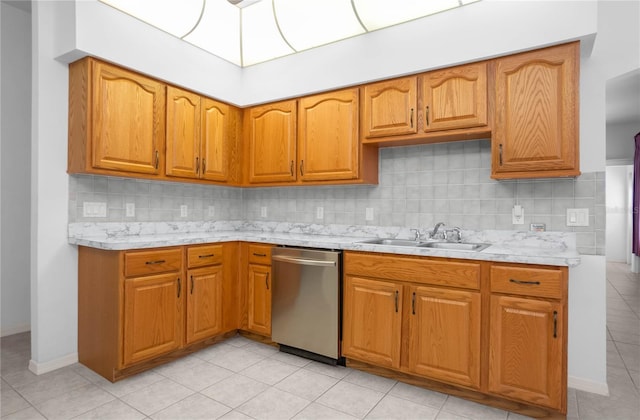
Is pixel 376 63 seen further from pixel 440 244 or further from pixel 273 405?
pixel 273 405

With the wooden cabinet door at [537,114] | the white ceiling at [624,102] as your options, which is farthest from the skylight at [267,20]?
the white ceiling at [624,102]

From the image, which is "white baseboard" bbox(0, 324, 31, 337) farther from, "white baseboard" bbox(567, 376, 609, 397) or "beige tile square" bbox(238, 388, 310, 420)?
"white baseboard" bbox(567, 376, 609, 397)

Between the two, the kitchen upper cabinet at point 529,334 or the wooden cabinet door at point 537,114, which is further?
the wooden cabinet door at point 537,114

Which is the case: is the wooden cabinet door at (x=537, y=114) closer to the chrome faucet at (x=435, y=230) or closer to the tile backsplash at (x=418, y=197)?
the tile backsplash at (x=418, y=197)

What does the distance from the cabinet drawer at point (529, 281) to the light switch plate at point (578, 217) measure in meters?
0.71

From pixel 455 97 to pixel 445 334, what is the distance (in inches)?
64.9

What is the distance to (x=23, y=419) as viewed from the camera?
1.93 metres

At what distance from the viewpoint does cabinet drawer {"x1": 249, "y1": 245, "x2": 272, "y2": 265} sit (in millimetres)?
3070

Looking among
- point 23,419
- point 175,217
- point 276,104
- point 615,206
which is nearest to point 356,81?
point 276,104

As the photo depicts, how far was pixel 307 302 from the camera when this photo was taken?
2779 millimetres

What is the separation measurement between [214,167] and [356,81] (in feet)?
5.22

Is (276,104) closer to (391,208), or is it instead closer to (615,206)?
(391,208)

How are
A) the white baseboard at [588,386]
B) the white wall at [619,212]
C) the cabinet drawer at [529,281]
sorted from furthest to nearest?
1. the white wall at [619,212]
2. the white baseboard at [588,386]
3. the cabinet drawer at [529,281]

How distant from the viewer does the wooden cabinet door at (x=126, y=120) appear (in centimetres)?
257
